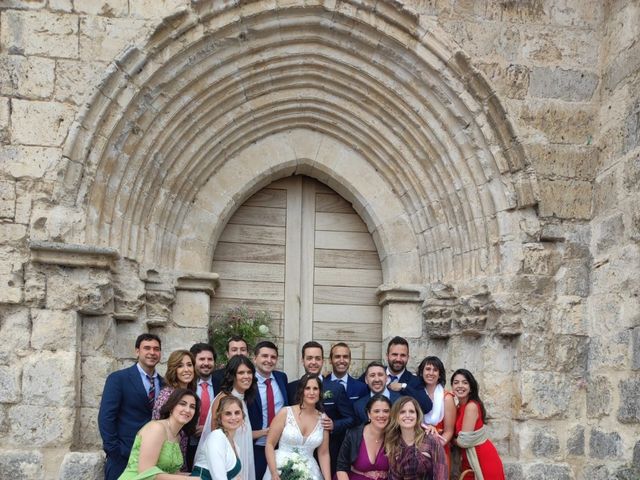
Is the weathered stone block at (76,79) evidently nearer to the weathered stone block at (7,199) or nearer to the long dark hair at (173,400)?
the weathered stone block at (7,199)

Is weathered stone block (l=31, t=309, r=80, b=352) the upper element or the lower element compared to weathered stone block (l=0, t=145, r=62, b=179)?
lower

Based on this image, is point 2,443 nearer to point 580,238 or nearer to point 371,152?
point 371,152

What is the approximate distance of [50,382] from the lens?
6.13 meters

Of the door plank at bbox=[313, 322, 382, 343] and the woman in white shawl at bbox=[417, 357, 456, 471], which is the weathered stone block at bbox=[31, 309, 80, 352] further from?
the woman in white shawl at bbox=[417, 357, 456, 471]

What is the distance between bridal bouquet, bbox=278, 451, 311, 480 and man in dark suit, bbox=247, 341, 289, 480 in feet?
1.36

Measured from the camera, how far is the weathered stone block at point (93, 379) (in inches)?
249

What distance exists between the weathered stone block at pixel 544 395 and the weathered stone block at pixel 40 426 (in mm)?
3389

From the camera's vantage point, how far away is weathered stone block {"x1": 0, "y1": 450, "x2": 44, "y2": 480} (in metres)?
6.01

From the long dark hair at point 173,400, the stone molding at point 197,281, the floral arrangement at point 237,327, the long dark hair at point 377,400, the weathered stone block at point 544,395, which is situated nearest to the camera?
the long dark hair at point 173,400

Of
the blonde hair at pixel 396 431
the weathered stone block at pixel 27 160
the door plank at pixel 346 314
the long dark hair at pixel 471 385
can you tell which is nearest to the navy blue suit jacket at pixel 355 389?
the long dark hair at pixel 471 385

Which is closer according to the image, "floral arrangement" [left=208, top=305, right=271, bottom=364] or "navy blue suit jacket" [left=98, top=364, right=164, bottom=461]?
"navy blue suit jacket" [left=98, top=364, right=164, bottom=461]

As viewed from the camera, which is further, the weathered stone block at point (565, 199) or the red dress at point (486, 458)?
the weathered stone block at point (565, 199)

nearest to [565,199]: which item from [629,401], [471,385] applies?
[629,401]

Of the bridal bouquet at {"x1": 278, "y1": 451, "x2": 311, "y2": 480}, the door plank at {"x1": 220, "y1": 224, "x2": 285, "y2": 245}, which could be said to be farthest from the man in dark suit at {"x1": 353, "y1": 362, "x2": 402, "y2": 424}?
the door plank at {"x1": 220, "y1": 224, "x2": 285, "y2": 245}
